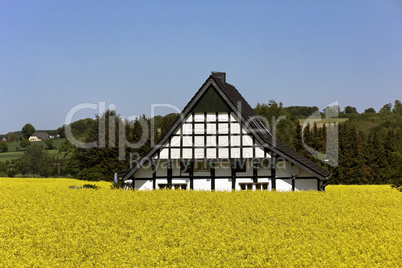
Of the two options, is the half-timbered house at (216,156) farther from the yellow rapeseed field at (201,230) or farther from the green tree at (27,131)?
the green tree at (27,131)

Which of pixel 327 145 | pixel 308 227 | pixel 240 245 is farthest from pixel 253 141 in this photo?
pixel 327 145

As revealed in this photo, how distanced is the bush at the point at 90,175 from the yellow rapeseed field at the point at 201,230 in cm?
4187

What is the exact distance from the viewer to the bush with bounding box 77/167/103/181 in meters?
63.3

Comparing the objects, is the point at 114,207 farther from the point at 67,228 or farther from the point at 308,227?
the point at 308,227

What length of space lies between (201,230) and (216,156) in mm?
15453

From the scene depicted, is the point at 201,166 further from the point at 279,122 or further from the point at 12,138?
the point at 12,138

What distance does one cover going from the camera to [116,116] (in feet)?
250

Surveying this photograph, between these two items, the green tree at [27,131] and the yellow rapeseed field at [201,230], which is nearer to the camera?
the yellow rapeseed field at [201,230]

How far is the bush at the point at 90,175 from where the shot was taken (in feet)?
208

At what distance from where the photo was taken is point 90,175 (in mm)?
63469

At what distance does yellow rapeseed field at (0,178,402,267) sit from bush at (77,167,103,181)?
41.9m

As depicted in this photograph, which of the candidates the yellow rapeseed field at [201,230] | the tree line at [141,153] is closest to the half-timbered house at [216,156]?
the yellow rapeseed field at [201,230]

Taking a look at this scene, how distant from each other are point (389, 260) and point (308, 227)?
10.9 ft

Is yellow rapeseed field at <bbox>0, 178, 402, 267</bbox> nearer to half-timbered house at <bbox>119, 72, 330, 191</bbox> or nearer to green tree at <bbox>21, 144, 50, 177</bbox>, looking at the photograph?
half-timbered house at <bbox>119, 72, 330, 191</bbox>
